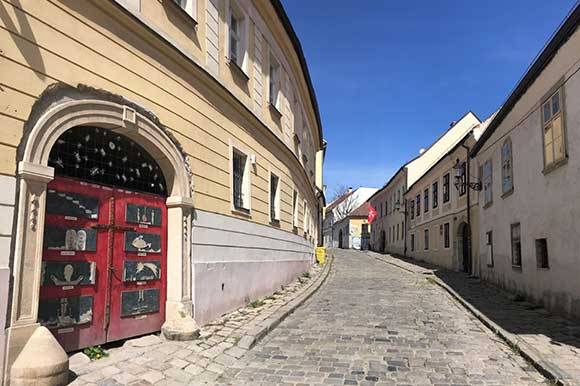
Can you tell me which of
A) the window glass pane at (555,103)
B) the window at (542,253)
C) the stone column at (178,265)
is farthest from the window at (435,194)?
the stone column at (178,265)

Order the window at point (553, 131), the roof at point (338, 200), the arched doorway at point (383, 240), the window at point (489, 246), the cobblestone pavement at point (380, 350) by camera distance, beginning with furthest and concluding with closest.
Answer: the roof at point (338, 200)
the arched doorway at point (383, 240)
the window at point (489, 246)
the window at point (553, 131)
the cobblestone pavement at point (380, 350)

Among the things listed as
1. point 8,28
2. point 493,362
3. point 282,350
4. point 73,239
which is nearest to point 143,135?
point 73,239

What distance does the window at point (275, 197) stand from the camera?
14.1 m

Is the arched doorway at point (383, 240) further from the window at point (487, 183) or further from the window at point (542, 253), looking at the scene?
the window at point (542, 253)

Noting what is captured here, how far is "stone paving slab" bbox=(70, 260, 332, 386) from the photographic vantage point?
573cm

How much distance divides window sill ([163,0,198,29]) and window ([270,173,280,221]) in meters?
5.96

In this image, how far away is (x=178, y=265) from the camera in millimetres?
7887

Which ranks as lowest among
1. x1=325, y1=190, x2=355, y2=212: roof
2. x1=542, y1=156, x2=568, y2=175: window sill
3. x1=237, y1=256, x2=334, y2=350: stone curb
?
x1=237, y1=256, x2=334, y2=350: stone curb

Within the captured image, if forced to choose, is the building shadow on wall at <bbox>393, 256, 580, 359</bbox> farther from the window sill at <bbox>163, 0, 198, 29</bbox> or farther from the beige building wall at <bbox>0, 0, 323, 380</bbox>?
the window sill at <bbox>163, 0, 198, 29</bbox>

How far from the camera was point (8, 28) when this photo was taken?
5.03m

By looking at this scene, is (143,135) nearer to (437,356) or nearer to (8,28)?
(8,28)

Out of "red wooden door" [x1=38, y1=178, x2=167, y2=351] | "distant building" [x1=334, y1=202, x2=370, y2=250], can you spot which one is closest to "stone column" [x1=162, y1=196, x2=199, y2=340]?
"red wooden door" [x1=38, y1=178, x2=167, y2=351]

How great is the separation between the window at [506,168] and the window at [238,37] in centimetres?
797

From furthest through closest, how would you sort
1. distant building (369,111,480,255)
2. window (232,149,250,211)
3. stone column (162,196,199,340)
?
1. distant building (369,111,480,255)
2. window (232,149,250,211)
3. stone column (162,196,199,340)
